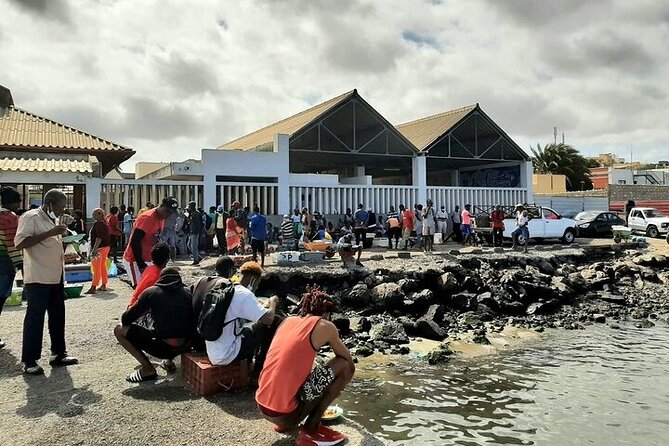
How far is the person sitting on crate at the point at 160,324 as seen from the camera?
17.0 ft

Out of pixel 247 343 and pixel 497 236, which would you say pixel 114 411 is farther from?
pixel 497 236

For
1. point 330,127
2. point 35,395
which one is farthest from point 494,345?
point 330,127

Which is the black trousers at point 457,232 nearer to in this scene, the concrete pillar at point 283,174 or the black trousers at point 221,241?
the concrete pillar at point 283,174

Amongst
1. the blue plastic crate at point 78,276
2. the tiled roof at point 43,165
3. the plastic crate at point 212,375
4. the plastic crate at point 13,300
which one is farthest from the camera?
the tiled roof at point 43,165

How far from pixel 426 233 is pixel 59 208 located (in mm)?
13939

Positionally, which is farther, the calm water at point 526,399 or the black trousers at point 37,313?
the calm water at point 526,399

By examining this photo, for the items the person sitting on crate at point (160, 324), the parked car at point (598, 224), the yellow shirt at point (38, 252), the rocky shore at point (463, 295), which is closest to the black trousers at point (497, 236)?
the rocky shore at point (463, 295)

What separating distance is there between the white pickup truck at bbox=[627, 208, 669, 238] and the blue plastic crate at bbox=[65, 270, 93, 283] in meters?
27.0

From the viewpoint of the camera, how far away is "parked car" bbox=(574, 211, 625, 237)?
25609 mm

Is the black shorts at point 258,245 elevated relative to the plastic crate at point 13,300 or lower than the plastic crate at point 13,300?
elevated

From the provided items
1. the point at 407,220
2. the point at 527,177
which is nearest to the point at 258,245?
the point at 407,220

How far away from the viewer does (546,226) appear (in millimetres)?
21969

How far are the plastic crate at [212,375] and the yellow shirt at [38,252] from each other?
1.78 metres

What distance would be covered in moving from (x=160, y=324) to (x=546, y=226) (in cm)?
1999
